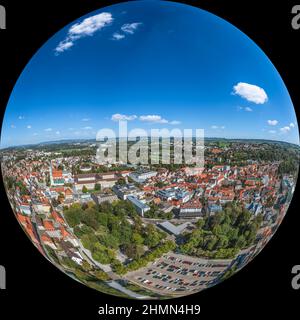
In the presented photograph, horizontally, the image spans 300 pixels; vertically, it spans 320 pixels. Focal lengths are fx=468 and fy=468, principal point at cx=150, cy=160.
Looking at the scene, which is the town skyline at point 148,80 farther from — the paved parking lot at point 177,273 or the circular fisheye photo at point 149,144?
the paved parking lot at point 177,273

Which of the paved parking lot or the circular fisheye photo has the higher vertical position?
the circular fisheye photo

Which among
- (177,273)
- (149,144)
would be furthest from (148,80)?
(177,273)

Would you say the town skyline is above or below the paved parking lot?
above

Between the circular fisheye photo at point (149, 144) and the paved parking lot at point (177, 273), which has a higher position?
the circular fisheye photo at point (149, 144)

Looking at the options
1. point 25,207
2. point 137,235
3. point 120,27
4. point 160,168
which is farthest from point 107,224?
point 120,27

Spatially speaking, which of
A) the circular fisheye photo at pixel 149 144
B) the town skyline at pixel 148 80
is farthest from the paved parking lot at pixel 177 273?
the town skyline at pixel 148 80

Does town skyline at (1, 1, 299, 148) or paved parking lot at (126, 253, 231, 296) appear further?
paved parking lot at (126, 253, 231, 296)

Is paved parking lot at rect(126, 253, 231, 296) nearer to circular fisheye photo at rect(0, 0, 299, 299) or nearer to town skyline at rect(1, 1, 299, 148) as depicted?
circular fisheye photo at rect(0, 0, 299, 299)

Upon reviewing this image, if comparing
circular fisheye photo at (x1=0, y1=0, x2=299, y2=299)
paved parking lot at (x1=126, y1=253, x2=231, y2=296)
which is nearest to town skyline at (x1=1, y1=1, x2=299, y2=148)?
circular fisheye photo at (x1=0, y1=0, x2=299, y2=299)
